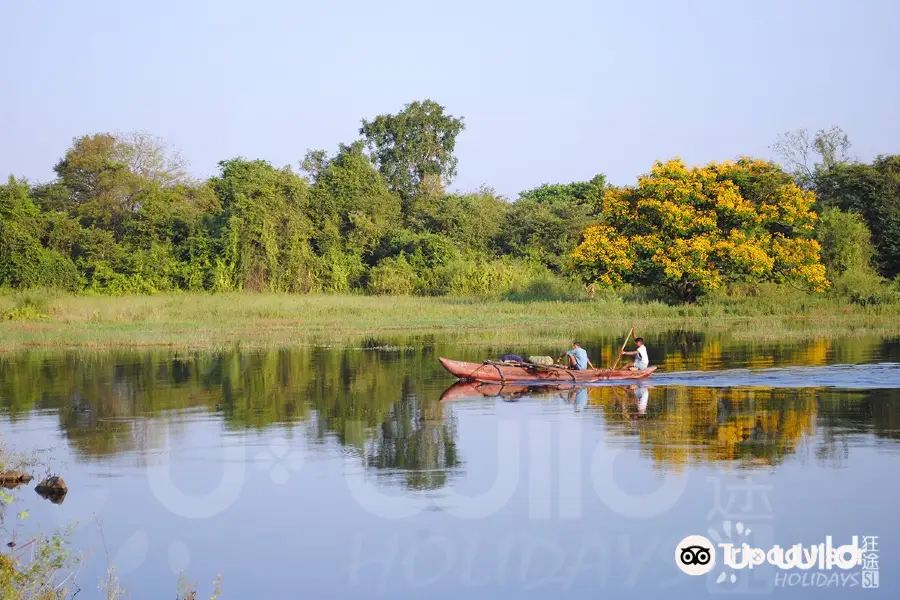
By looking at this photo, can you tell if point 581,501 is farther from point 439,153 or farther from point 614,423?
point 439,153

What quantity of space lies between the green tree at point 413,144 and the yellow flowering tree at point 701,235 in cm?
2192

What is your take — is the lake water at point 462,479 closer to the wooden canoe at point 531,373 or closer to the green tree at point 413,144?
the wooden canoe at point 531,373

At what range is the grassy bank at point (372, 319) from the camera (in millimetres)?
35406

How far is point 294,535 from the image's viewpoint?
12.4 meters

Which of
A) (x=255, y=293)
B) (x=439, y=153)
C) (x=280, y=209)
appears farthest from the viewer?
(x=439, y=153)

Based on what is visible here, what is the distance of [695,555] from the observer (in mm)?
11500

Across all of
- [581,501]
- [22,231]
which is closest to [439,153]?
[22,231]

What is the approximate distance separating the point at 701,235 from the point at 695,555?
3282 cm

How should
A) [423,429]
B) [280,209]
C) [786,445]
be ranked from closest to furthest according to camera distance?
1. [786,445]
2. [423,429]
3. [280,209]

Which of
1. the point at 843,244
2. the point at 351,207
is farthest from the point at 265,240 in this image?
the point at 843,244

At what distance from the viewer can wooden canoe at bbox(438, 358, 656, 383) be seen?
2348 cm

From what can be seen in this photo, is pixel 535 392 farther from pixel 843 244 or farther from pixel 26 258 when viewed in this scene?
pixel 26 258

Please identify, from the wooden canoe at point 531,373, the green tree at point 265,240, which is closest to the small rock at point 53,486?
the wooden canoe at point 531,373

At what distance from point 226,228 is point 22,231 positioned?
941 cm
